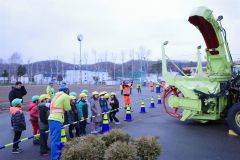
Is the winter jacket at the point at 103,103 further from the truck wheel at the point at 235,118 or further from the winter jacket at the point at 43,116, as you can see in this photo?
the truck wheel at the point at 235,118

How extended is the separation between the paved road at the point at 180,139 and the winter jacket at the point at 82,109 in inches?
63.0

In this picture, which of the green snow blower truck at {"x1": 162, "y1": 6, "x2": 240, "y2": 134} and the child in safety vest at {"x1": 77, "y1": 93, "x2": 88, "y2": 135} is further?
the green snow blower truck at {"x1": 162, "y1": 6, "x2": 240, "y2": 134}

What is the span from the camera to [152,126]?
388 inches

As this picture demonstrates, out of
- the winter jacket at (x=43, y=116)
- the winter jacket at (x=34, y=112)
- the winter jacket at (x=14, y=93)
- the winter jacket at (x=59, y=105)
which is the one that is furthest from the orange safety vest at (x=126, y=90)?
the winter jacket at (x=59, y=105)

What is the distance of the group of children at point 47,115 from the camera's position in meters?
6.95

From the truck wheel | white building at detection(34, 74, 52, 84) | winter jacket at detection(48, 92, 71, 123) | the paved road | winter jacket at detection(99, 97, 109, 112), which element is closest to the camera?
winter jacket at detection(48, 92, 71, 123)

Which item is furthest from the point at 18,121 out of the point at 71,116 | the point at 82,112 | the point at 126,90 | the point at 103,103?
the point at 126,90

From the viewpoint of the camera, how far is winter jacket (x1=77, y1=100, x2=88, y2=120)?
8.52 m

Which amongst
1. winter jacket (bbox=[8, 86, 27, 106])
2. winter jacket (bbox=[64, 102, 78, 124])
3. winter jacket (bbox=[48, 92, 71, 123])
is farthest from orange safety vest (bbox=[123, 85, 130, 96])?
winter jacket (bbox=[48, 92, 71, 123])

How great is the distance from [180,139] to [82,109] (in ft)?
9.81

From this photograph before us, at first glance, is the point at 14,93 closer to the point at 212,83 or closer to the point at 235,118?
the point at 212,83

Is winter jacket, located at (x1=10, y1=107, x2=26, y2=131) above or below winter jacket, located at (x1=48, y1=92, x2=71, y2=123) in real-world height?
below

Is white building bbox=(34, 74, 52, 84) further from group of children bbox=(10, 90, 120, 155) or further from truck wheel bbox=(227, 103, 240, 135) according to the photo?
truck wheel bbox=(227, 103, 240, 135)

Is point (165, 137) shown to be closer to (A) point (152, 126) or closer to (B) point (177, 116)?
(A) point (152, 126)
